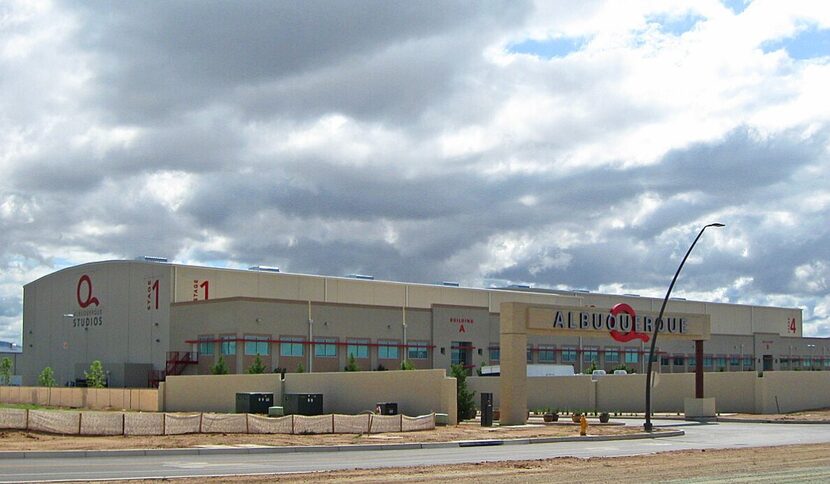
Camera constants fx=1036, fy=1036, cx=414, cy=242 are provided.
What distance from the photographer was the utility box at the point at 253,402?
58250 mm

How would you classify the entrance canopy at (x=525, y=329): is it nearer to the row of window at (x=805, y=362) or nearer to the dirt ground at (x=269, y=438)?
the dirt ground at (x=269, y=438)

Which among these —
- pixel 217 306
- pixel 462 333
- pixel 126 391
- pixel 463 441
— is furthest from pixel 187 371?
pixel 463 441

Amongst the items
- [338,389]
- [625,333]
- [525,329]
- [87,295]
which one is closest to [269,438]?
[525,329]

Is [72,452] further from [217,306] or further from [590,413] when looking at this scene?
[217,306]

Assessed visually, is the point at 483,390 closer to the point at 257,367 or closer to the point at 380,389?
the point at 380,389

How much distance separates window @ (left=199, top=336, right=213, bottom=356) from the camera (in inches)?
3273

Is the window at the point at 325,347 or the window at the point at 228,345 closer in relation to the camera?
the window at the point at 228,345

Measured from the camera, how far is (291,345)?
83438 mm

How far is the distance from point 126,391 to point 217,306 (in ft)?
39.2

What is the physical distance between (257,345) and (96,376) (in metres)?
15.1

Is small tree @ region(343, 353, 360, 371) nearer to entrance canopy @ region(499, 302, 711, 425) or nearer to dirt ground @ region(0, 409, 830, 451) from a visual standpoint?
entrance canopy @ region(499, 302, 711, 425)

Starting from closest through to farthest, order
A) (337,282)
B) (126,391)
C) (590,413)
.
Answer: (590,413) < (126,391) < (337,282)

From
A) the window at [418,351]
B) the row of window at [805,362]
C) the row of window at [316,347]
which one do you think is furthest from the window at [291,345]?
the row of window at [805,362]

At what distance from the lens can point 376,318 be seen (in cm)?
8881
